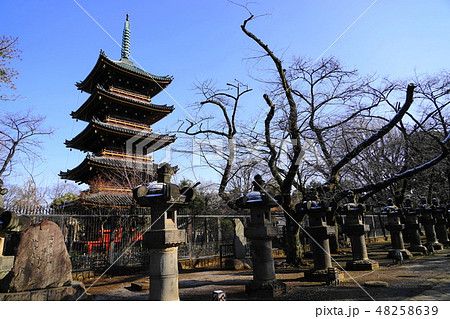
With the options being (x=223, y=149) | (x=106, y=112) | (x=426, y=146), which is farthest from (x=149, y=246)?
(x=106, y=112)

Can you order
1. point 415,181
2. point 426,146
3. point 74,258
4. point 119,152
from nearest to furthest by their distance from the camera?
point 74,258, point 426,146, point 415,181, point 119,152

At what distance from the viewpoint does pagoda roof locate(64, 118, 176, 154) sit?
69.4 feet

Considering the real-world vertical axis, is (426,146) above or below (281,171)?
above

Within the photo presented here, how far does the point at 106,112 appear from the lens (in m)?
23.8

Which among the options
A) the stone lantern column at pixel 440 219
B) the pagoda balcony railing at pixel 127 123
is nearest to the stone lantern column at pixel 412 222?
the stone lantern column at pixel 440 219

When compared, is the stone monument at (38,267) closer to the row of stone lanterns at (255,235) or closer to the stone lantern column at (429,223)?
the row of stone lanterns at (255,235)

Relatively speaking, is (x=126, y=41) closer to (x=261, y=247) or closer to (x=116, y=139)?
(x=116, y=139)

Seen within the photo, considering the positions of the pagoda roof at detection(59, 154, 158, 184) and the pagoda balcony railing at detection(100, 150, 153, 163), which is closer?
the pagoda roof at detection(59, 154, 158, 184)

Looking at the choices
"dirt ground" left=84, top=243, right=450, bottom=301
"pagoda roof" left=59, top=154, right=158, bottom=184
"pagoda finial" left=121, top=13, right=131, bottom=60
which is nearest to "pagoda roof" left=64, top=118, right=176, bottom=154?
"pagoda roof" left=59, top=154, right=158, bottom=184

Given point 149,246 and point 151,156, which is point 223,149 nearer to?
point 149,246

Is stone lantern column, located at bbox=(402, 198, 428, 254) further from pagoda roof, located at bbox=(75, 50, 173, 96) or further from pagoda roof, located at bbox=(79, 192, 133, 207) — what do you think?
pagoda roof, located at bbox=(75, 50, 173, 96)

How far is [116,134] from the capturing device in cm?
Result: 2192

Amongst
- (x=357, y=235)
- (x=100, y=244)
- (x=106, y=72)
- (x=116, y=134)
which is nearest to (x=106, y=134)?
(x=116, y=134)

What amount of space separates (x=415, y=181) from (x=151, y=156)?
792 inches
